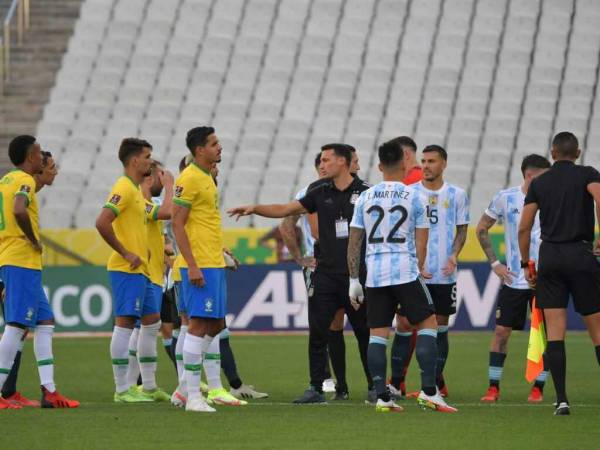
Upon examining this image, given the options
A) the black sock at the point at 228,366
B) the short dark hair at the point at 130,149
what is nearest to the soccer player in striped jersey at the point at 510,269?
the black sock at the point at 228,366

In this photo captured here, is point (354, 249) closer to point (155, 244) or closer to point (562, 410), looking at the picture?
point (562, 410)

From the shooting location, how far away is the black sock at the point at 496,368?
440 inches

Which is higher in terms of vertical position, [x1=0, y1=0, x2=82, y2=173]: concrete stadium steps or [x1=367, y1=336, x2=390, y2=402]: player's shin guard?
[x1=0, y1=0, x2=82, y2=173]: concrete stadium steps

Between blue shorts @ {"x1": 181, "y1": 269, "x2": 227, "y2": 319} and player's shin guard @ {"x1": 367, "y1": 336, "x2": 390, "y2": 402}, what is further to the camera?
blue shorts @ {"x1": 181, "y1": 269, "x2": 227, "y2": 319}

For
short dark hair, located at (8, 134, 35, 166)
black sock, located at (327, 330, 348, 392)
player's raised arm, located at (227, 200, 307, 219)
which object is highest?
short dark hair, located at (8, 134, 35, 166)

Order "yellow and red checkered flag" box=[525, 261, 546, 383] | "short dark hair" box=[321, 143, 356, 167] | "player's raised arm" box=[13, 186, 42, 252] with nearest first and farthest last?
1. "player's raised arm" box=[13, 186, 42, 252]
2. "short dark hair" box=[321, 143, 356, 167]
3. "yellow and red checkered flag" box=[525, 261, 546, 383]

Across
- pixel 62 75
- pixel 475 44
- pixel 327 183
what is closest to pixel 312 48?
pixel 475 44

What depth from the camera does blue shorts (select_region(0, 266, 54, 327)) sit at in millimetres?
10266

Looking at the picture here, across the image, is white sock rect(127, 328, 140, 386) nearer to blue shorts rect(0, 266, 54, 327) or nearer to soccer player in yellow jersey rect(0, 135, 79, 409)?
soccer player in yellow jersey rect(0, 135, 79, 409)

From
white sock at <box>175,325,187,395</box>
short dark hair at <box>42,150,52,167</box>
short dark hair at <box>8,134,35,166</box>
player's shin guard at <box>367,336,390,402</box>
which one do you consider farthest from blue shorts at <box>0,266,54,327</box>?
player's shin guard at <box>367,336,390,402</box>

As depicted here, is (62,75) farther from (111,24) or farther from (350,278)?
(350,278)

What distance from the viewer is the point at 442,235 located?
38.0 ft

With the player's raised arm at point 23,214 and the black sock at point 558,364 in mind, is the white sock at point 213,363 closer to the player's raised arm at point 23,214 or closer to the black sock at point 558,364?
the player's raised arm at point 23,214

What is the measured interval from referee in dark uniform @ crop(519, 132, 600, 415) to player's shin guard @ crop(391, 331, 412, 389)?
1929mm
